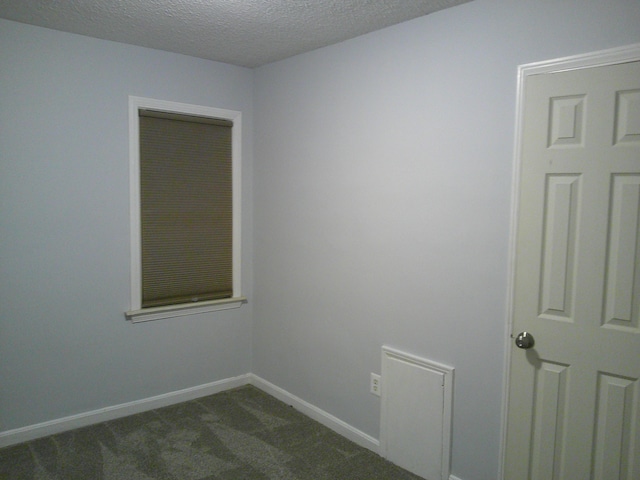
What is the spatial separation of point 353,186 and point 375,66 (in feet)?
2.31

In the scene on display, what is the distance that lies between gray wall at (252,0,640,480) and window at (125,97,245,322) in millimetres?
300

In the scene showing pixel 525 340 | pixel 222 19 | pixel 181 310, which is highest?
pixel 222 19

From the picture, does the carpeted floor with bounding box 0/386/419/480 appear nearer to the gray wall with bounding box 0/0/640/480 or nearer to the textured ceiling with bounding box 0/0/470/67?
the gray wall with bounding box 0/0/640/480

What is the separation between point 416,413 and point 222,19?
240 centimetres

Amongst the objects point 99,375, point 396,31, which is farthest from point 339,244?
point 99,375

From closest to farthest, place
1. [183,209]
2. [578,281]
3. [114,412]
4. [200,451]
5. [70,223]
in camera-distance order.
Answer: [578,281] < [200,451] < [70,223] < [114,412] < [183,209]

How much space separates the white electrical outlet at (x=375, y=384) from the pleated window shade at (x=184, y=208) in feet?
4.56

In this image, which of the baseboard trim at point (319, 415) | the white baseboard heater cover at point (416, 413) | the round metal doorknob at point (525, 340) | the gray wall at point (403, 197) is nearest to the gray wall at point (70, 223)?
the baseboard trim at point (319, 415)

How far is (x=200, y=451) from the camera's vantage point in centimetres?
273

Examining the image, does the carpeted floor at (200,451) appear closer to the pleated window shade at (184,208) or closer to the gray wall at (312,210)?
the gray wall at (312,210)

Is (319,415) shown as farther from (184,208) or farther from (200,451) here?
(184,208)

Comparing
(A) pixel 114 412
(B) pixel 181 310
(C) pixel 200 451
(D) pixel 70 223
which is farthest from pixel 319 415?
(D) pixel 70 223

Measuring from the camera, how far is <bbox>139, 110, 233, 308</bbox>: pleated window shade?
3.19 meters

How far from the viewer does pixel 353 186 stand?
2.84m
